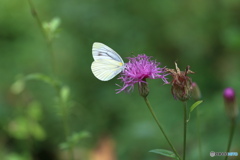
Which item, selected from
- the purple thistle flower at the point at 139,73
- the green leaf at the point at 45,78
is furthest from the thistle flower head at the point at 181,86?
the green leaf at the point at 45,78

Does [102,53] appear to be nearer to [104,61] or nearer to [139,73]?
[104,61]

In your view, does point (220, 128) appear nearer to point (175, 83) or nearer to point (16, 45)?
point (175, 83)

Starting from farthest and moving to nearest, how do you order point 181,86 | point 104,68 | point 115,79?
1. point 115,79
2. point 104,68
3. point 181,86

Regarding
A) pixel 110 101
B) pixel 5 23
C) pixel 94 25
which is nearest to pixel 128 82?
pixel 110 101

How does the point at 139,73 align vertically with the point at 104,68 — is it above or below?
below

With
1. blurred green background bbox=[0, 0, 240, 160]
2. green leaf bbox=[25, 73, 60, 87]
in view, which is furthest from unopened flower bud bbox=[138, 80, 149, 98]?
blurred green background bbox=[0, 0, 240, 160]

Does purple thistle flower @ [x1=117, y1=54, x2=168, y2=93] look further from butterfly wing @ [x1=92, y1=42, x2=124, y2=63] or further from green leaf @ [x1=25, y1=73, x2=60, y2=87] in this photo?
green leaf @ [x1=25, y1=73, x2=60, y2=87]

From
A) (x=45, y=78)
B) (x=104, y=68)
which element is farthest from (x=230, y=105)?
(x=45, y=78)
